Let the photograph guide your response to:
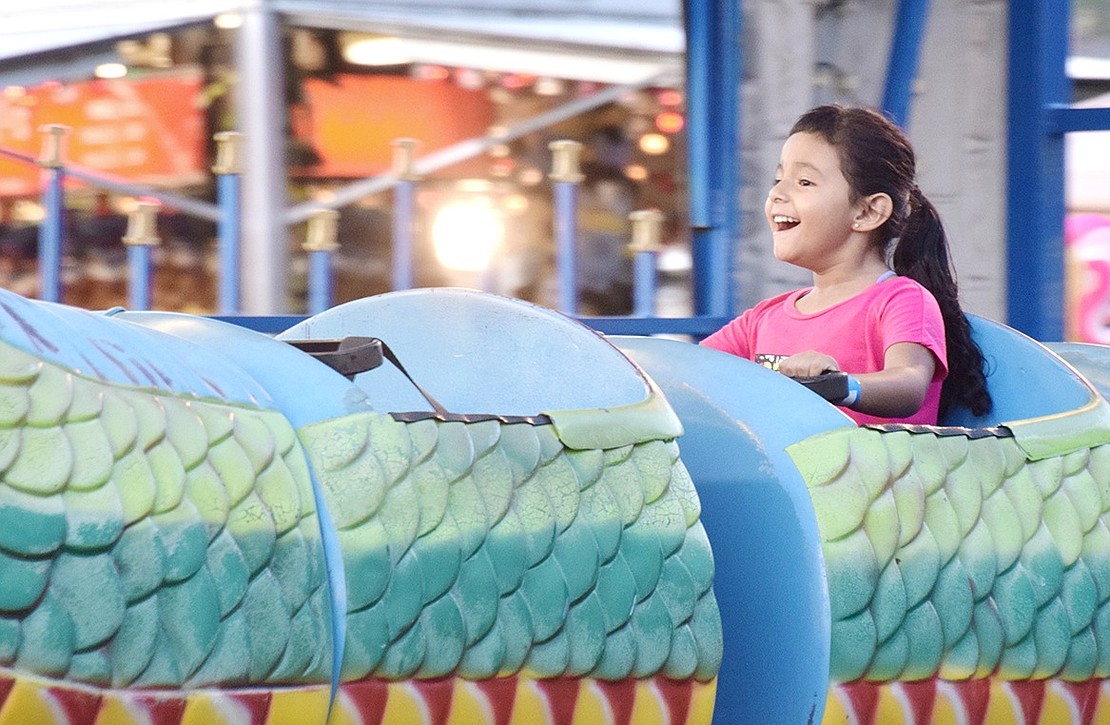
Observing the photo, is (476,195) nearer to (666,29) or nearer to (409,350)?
(666,29)

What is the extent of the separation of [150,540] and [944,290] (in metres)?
1.09

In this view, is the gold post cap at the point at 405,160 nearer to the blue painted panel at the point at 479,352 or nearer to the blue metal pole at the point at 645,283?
the blue metal pole at the point at 645,283

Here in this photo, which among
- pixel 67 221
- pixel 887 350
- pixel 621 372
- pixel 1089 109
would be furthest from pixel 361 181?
pixel 621 372

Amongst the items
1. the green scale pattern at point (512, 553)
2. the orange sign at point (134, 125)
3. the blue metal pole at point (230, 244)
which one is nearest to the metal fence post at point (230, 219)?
the blue metal pole at point (230, 244)

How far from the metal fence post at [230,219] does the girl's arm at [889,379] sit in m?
1.34

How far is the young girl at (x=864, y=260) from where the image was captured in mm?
1606

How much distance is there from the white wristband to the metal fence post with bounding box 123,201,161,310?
148cm

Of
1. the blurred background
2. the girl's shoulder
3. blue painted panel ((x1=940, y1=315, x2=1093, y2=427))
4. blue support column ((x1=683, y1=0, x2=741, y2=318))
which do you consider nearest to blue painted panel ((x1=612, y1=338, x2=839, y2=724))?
blue painted panel ((x1=940, y1=315, x2=1093, y2=427))

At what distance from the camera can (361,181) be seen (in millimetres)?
2828

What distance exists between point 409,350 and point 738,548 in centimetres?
33

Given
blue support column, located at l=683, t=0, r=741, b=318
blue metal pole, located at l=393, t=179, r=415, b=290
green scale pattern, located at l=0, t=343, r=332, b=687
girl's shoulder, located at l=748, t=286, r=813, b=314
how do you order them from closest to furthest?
1. green scale pattern, located at l=0, t=343, r=332, b=687
2. girl's shoulder, located at l=748, t=286, r=813, b=314
3. blue support column, located at l=683, t=0, r=741, b=318
4. blue metal pole, located at l=393, t=179, r=415, b=290

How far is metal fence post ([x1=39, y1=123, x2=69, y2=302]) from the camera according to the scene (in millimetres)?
2594

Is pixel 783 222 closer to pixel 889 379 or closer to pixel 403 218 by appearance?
pixel 889 379

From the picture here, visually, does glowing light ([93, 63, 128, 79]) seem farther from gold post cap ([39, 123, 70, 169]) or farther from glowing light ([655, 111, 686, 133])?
glowing light ([655, 111, 686, 133])
